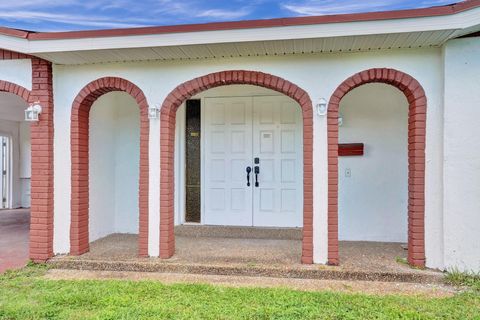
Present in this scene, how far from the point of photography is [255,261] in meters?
4.72

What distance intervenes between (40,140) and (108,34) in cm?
192

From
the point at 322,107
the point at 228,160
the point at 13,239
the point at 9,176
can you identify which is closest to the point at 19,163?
the point at 9,176

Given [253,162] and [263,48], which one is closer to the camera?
[263,48]

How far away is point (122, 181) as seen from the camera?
6.53 metres

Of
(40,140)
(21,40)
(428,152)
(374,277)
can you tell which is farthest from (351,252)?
(21,40)

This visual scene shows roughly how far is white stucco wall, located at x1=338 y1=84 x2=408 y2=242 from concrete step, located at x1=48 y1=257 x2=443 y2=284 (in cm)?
157

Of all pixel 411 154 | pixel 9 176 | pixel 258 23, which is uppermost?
pixel 258 23

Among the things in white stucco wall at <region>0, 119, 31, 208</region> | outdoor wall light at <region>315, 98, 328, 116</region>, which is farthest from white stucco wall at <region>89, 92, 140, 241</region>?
white stucco wall at <region>0, 119, 31, 208</region>

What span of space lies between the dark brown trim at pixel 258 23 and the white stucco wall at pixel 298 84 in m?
0.64

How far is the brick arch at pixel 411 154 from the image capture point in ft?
14.6

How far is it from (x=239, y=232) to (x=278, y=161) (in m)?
1.57

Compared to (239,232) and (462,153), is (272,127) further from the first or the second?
(462,153)

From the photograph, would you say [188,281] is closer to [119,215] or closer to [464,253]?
[119,215]

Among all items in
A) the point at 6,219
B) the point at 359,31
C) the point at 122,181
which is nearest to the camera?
the point at 359,31
